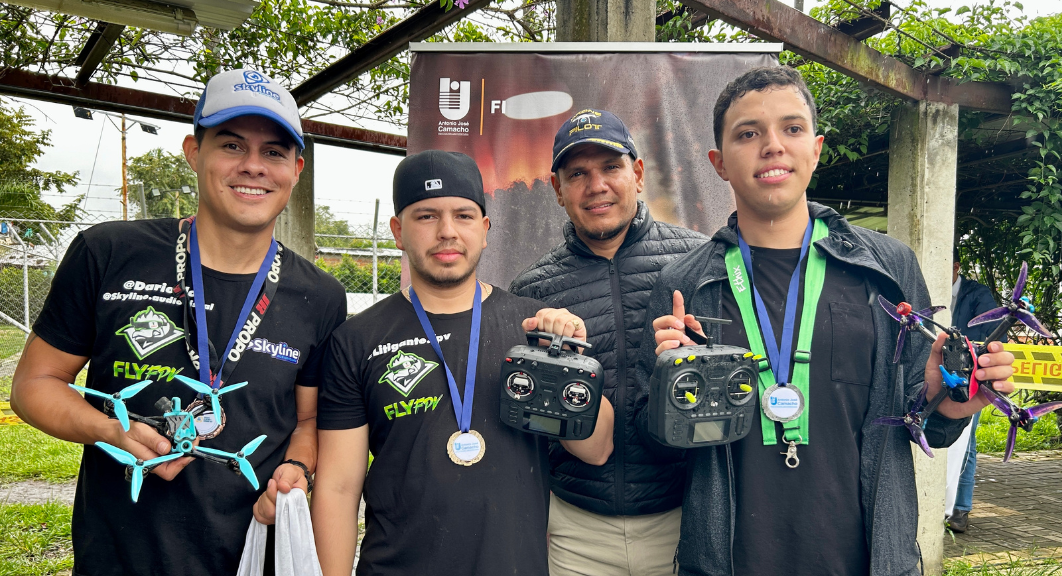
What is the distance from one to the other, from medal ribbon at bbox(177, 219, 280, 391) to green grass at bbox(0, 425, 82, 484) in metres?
5.36

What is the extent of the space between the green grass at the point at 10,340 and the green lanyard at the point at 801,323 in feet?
37.0

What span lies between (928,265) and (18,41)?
654 cm

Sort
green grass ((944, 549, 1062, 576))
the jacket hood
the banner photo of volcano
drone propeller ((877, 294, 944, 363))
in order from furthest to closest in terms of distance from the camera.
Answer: green grass ((944, 549, 1062, 576))
the banner photo of volcano
the jacket hood
drone propeller ((877, 294, 944, 363))

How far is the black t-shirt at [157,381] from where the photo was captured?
6.09ft

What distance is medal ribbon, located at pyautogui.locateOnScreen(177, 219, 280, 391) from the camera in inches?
74.7

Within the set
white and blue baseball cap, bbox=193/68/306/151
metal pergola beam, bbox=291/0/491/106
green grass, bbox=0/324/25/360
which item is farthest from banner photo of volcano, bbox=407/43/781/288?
green grass, bbox=0/324/25/360

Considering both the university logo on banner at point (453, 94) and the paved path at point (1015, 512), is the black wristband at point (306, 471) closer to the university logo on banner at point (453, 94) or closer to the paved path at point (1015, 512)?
the university logo on banner at point (453, 94)

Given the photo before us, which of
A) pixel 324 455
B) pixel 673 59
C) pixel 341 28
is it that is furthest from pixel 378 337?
pixel 341 28

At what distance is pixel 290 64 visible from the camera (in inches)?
221

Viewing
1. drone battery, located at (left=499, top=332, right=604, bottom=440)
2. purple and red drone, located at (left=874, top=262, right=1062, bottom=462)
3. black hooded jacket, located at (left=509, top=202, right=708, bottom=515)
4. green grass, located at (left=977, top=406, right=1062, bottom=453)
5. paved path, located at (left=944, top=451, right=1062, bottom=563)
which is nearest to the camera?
purple and red drone, located at (left=874, top=262, right=1062, bottom=462)

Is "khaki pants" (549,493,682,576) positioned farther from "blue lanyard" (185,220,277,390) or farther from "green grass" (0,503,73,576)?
"green grass" (0,503,73,576)

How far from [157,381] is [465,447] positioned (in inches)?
35.0

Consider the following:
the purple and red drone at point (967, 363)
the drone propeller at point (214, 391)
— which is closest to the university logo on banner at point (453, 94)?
the drone propeller at point (214, 391)

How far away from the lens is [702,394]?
176cm
